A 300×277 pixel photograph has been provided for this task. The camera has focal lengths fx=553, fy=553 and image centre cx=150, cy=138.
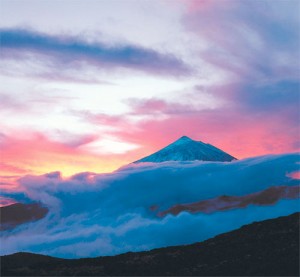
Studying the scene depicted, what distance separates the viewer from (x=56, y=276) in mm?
87438

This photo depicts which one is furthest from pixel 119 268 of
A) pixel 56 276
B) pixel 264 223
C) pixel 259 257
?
pixel 264 223

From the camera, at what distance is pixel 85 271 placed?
93.7 metres

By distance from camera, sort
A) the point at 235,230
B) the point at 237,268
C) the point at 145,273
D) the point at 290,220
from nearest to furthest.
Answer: the point at 237,268, the point at 145,273, the point at 290,220, the point at 235,230

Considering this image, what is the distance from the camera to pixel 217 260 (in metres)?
91.1

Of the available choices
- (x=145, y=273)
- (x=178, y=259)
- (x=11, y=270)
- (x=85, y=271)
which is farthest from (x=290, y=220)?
(x=11, y=270)

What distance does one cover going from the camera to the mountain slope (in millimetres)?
82188

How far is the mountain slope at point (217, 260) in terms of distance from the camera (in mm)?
82188

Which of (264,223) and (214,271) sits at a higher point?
(264,223)

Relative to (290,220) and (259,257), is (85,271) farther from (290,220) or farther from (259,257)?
(290,220)

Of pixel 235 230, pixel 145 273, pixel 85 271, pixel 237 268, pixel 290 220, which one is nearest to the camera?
pixel 237 268

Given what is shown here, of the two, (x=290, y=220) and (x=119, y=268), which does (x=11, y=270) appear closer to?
(x=119, y=268)

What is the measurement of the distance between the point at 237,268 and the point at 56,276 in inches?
1118

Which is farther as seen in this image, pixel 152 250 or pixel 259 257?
pixel 152 250

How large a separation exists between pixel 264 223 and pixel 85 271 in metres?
37.7
